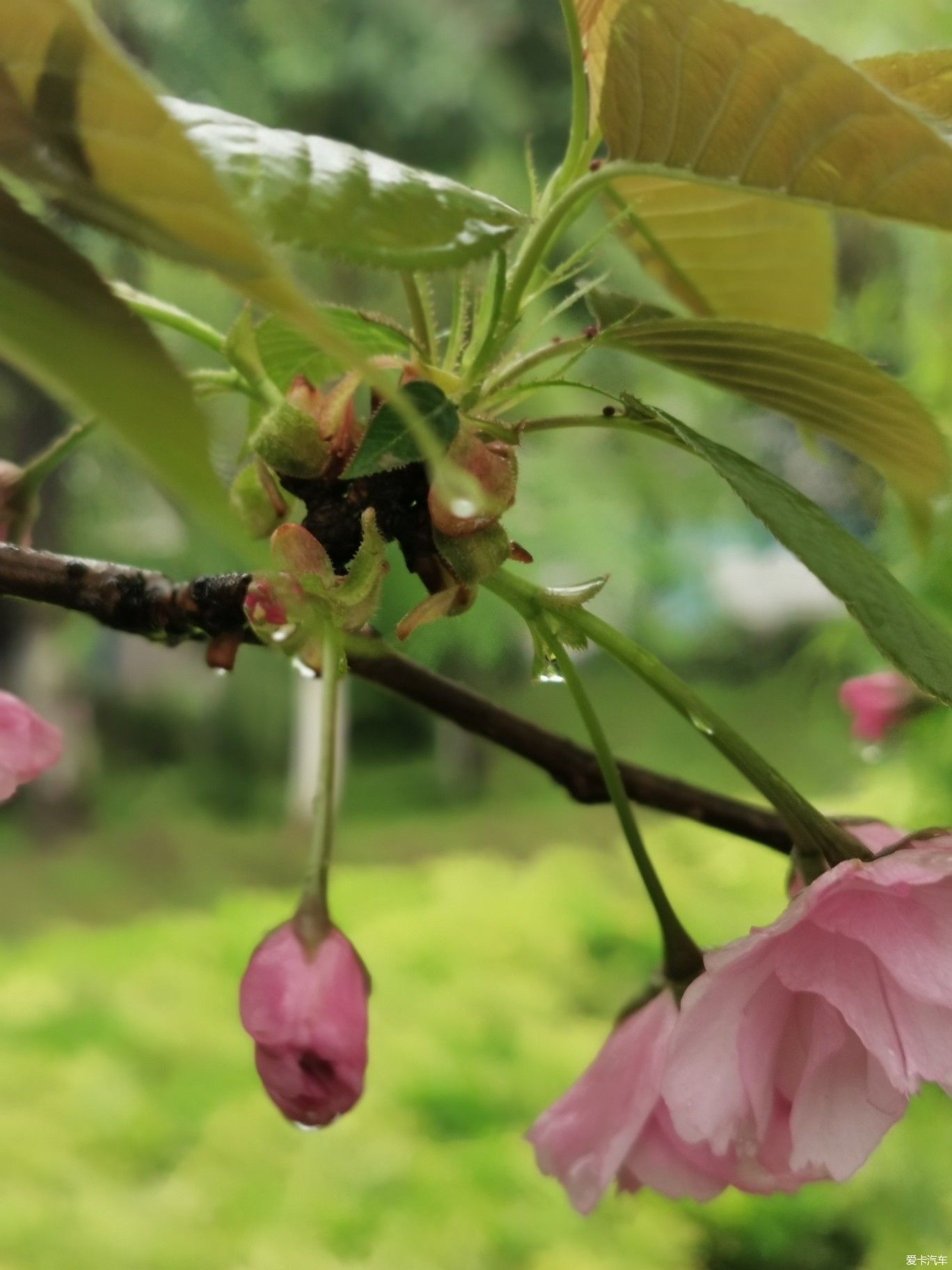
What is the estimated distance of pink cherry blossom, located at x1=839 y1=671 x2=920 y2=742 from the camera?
0.55 metres

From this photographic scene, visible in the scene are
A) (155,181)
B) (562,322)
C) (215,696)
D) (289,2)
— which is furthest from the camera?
(215,696)

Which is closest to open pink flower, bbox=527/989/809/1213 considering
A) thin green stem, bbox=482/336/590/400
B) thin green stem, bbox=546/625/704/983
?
thin green stem, bbox=546/625/704/983

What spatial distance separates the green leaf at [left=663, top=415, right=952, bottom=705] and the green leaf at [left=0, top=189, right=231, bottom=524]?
0.28 ft

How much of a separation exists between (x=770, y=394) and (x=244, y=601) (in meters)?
0.10

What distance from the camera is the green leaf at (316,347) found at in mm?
188

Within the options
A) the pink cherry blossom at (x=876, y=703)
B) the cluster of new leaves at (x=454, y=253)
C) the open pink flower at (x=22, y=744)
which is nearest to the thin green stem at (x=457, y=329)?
the cluster of new leaves at (x=454, y=253)

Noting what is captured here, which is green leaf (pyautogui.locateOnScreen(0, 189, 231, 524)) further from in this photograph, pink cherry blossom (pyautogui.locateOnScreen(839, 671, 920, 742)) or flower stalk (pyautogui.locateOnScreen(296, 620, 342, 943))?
pink cherry blossom (pyautogui.locateOnScreen(839, 671, 920, 742))

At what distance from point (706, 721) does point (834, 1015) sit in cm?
5

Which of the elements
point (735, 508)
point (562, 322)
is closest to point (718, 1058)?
point (562, 322)

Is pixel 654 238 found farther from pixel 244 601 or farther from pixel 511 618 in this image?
pixel 511 618

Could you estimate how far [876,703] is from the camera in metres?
0.55

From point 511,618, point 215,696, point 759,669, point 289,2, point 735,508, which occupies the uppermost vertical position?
point 289,2

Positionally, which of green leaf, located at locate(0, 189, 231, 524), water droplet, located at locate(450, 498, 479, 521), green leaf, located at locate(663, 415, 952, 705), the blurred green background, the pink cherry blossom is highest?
green leaf, located at locate(0, 189, 231, 524)

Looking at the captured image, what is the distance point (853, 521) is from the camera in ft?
3.53
